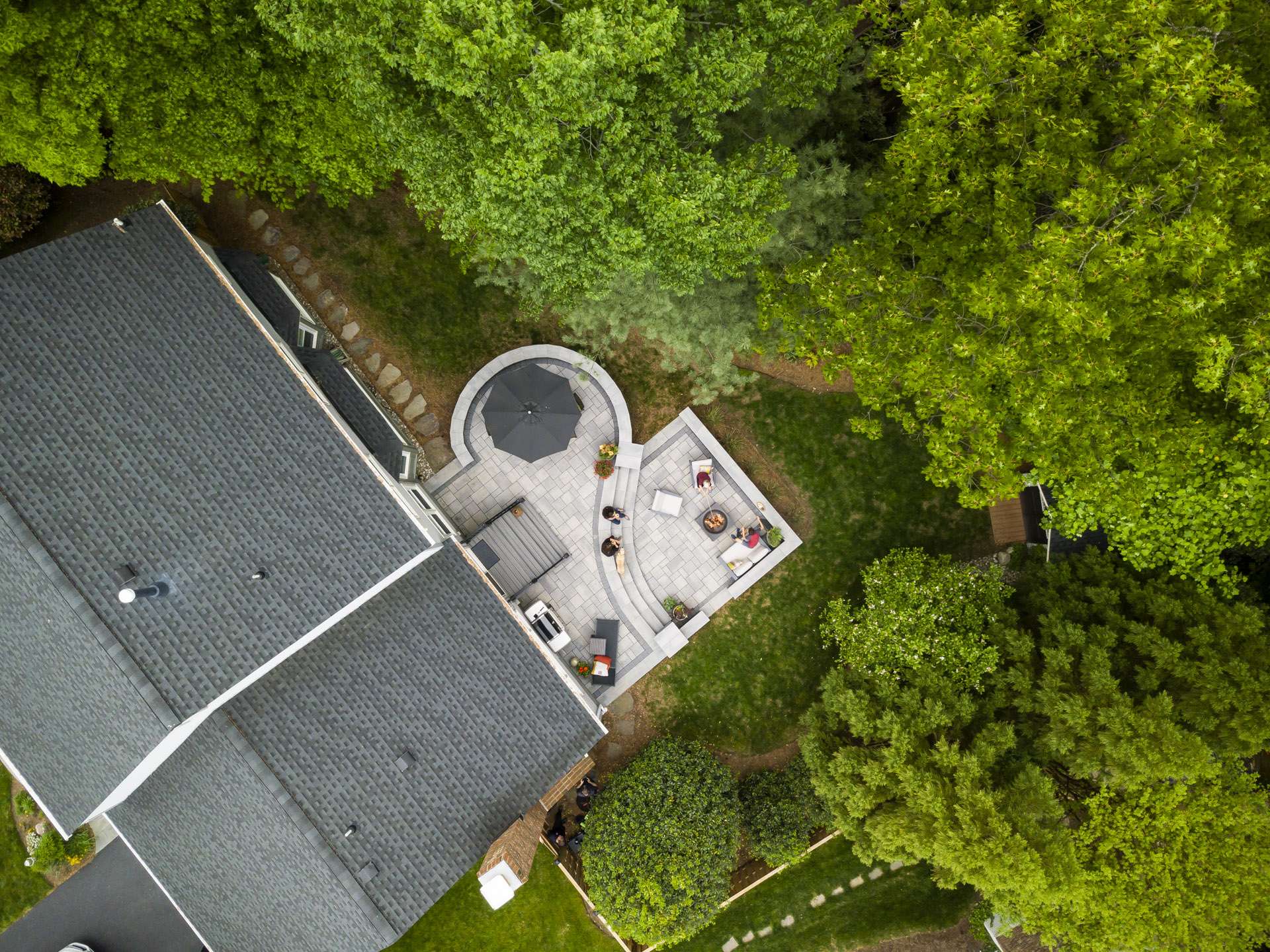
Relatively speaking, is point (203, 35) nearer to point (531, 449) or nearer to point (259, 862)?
point (531, 449)

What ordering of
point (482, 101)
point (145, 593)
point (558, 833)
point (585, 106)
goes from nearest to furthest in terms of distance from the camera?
point (585, 106)
point (482, 101)
point (145, 593)
point (558, 833)

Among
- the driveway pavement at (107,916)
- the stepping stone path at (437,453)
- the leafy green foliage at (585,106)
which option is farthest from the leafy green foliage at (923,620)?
the driveway pavement at (107,916)

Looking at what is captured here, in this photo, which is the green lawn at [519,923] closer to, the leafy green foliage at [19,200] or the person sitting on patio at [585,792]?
A: the person sitting on patio at [585,792]

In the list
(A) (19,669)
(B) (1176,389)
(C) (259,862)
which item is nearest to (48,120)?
(A) (19,669)

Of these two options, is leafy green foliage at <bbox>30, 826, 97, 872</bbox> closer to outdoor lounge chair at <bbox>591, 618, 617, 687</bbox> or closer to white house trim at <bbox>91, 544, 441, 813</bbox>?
white house trim at <bbox>91, 544, 441, 813</bbox>

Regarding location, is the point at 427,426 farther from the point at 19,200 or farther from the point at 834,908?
the point at 834,908

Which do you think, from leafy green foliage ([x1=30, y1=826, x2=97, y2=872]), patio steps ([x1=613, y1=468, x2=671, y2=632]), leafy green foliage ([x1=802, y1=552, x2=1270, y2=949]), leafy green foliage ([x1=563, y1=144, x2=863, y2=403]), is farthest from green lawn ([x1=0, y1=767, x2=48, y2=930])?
leafy green foliage ([x1=802, y1=552, x2=1270, y2=949])

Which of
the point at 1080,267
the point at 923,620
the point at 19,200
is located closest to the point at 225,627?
the point at 19,200
